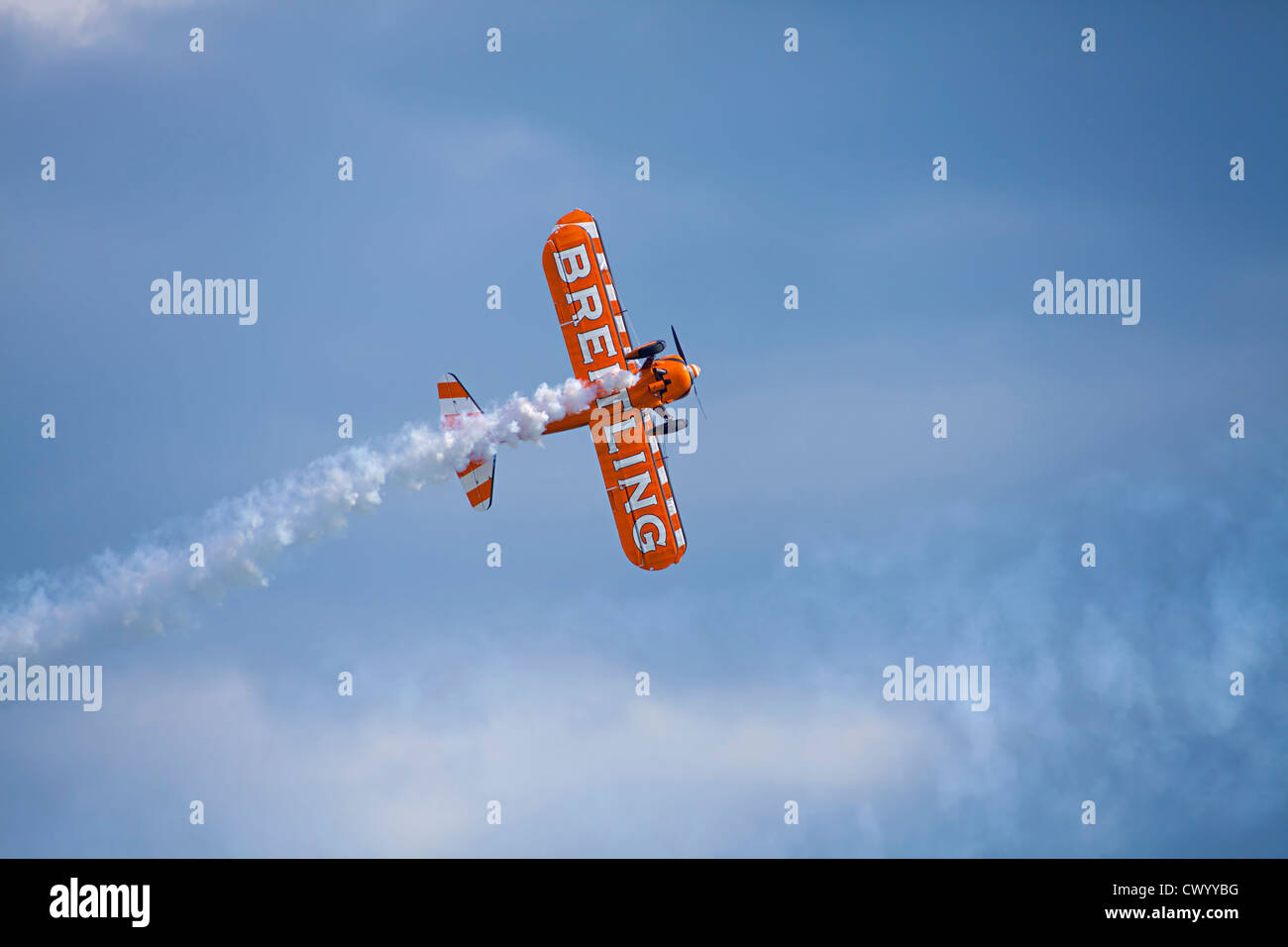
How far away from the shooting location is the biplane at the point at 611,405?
53.1m

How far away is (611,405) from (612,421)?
1.61 feet

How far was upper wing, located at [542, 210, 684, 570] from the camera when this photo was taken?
5344cm

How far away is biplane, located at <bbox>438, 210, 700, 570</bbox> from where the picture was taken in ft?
174

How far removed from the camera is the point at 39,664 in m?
53.1

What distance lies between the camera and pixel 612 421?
175 ft

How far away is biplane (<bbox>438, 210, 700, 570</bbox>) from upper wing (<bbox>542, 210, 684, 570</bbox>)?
0.10ft

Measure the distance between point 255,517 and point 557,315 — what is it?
36.5ft

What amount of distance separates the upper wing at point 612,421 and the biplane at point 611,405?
3 centimetres

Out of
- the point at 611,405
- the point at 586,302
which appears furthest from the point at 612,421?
→ the point at 586,302

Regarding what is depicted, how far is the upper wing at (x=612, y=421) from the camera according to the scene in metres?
53.4

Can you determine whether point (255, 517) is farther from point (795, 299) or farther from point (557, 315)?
point (795, 299)

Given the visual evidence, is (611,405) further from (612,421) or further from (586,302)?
(586,302)

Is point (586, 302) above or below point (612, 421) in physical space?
above
